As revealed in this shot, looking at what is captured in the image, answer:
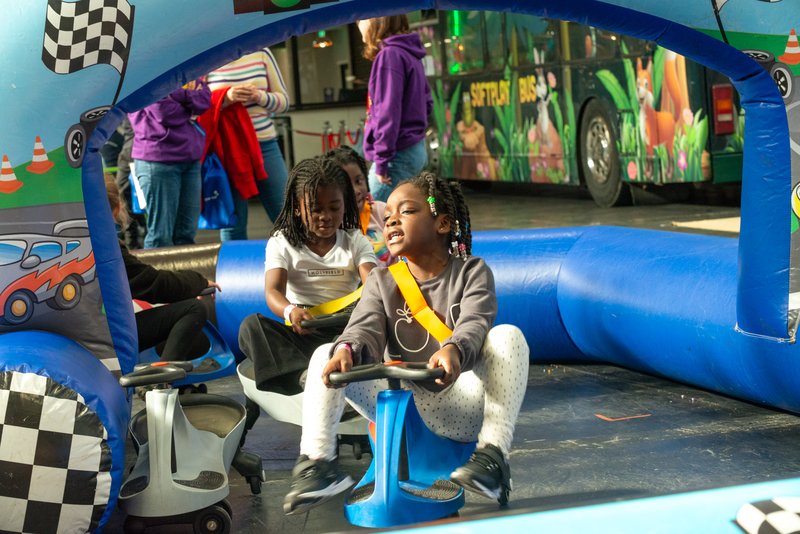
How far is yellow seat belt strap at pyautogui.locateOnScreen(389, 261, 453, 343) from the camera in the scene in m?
3.44

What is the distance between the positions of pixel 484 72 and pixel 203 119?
725 cm

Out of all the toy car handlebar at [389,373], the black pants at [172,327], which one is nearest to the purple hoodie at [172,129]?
the black pants at [172,327]

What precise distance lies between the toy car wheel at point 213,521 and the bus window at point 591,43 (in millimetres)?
8204

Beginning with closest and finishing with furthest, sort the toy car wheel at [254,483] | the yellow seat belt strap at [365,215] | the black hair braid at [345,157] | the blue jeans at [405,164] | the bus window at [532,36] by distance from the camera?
1. the toy car wheel at [254,483]
2. the black hair braid at [345,157]
3. the yellow seat belt strap at [365,215]
4. the blue jeans at [405,164]
5. the bus window at [532,36]

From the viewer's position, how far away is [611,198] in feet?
38.4

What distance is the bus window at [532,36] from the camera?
11.8 m

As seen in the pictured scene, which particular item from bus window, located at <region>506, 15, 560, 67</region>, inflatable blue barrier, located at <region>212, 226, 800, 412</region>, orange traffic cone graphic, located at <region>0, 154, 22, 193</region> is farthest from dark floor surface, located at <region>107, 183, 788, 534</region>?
bus window, located at <region>506, 15, 560, 67</region>

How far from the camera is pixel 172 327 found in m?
4.62

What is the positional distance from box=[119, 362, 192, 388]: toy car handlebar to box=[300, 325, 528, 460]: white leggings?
373 mm

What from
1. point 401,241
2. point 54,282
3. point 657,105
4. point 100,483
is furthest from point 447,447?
point 657,105

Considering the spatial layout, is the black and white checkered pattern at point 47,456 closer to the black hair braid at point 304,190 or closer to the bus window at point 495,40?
the black hair braid at point 304,190

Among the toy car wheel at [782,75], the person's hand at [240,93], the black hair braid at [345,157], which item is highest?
the person's hand at [240,93]

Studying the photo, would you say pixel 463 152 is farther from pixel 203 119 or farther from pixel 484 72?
pixel 203 119

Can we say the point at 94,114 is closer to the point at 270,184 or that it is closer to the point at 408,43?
the point at 408,43
